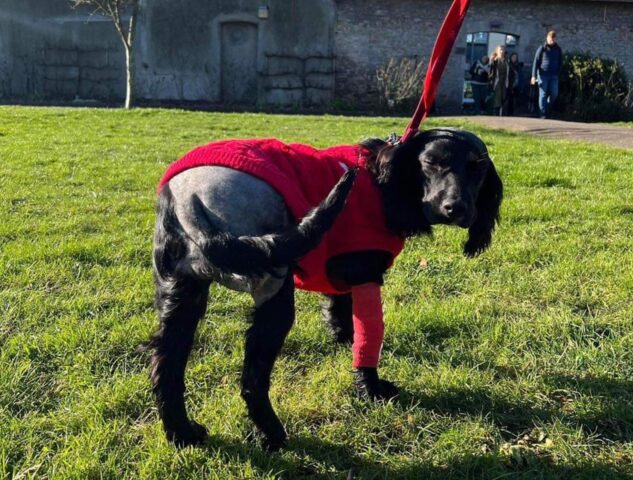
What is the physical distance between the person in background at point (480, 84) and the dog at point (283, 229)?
18251 millimetres

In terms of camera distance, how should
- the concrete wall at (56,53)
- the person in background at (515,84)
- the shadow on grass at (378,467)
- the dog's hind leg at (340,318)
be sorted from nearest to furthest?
the shadow on grass at (378,467) < the dog's hind leg at (340,318) < the person in background at (515,84) < the concrete wall at (56,53)

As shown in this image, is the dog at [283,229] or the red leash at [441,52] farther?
the red leash at [441,52]

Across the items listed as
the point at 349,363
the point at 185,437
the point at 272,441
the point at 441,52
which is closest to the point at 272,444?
the point at 272,441

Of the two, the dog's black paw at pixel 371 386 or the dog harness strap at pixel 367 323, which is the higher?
the dog harness strap at pixel 367 323

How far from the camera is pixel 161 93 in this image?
68.0 feet

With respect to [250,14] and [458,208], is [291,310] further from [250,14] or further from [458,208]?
[250,14]

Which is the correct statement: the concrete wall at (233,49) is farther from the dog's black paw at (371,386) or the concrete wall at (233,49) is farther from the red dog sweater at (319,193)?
the dog's black paw at (371,386)

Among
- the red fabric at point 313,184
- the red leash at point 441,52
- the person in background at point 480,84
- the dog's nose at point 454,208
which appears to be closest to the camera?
the red fabric at point 313,184

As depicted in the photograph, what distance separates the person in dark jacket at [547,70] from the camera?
656 inches

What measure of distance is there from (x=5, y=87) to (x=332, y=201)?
2237cm

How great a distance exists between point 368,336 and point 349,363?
49 centimetres

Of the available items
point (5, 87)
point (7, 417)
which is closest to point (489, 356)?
point (7, 417)

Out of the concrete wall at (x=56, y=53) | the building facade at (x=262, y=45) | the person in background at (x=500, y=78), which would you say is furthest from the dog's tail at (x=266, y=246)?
the concrete wall at (x=56, y=53)

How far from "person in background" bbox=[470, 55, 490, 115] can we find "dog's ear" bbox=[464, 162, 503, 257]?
17.9 metres
